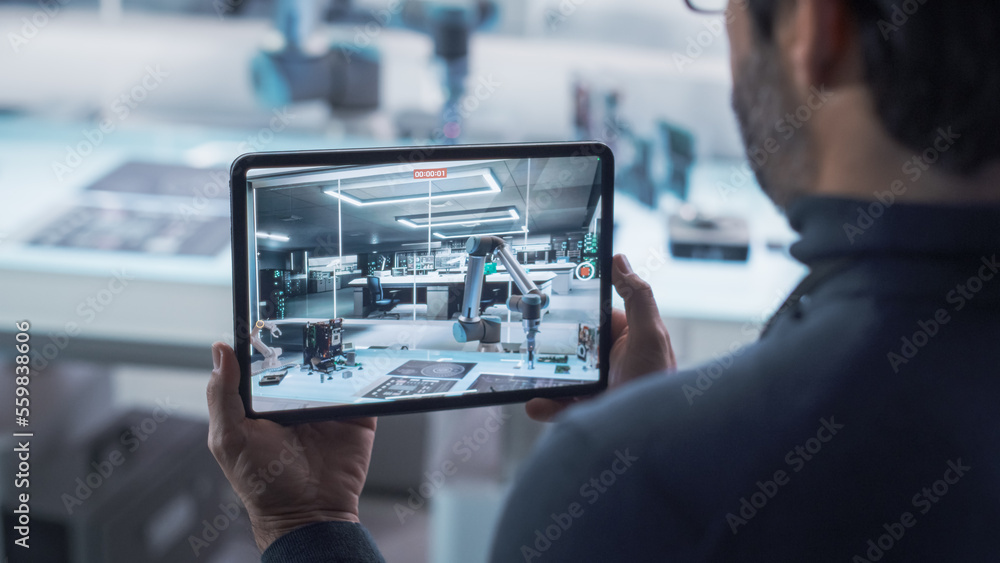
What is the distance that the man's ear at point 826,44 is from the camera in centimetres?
39

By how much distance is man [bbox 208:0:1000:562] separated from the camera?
1.19 feet

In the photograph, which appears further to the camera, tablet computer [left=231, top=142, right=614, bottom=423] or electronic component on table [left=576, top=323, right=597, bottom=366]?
electronic component on table [left=576, top=323, right=597, bottom=366]

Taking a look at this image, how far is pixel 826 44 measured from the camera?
0.39 meters

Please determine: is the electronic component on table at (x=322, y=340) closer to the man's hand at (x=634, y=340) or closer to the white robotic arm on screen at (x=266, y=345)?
the white robotic arm on screen at (x=266, y=345)

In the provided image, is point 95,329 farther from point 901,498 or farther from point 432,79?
point 901,498

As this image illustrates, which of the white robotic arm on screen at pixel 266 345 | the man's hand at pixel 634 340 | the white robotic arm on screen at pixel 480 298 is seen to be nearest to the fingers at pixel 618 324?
the man's hand at pixel 634 340

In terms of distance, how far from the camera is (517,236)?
2.27ft

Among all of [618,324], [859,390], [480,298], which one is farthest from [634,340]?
[859,390]

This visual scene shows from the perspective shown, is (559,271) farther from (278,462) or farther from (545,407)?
(278,462)

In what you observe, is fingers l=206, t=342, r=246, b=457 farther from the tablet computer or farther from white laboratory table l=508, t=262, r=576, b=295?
white laboratory table l=508, t=262, r=576, b=295

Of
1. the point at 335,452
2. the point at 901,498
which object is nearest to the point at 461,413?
the point at 335,452

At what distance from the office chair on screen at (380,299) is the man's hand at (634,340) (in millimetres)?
190

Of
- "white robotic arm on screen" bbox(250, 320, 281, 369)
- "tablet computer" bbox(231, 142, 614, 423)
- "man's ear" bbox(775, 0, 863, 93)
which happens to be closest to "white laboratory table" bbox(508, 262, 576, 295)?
"tablet computer" bbox(231, 142, 614, 423)

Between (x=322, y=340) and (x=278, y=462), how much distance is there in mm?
128
